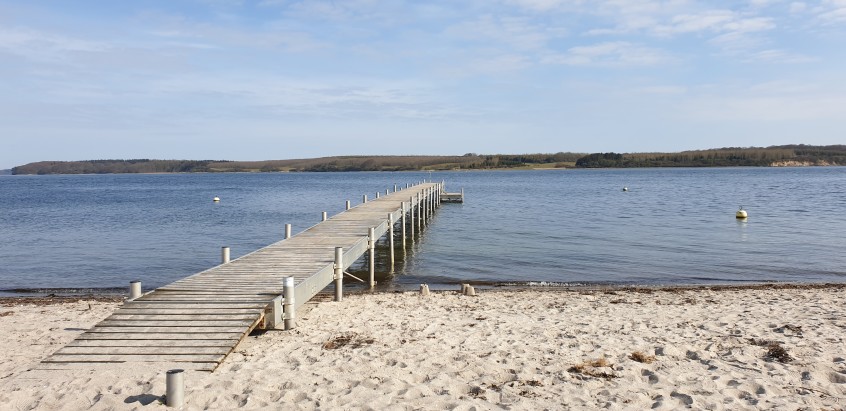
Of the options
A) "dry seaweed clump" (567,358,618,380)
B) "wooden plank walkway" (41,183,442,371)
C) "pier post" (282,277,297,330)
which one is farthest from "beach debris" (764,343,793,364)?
"wooden plank walkway" (41,183,442,371)

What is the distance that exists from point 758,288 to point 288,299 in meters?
11.2

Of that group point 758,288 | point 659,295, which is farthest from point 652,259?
point 659,295

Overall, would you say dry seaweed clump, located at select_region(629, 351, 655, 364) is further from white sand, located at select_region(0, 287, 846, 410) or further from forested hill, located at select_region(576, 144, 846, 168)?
forested hill, located at select_region(576, 144, 846, 168)

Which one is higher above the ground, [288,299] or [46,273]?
[288,299]

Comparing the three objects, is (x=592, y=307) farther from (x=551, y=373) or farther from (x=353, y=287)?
(x=353, y=287)

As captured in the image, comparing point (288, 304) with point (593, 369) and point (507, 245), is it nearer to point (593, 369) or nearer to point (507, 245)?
point (593, 369)

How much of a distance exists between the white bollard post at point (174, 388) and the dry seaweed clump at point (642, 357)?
5.35 m

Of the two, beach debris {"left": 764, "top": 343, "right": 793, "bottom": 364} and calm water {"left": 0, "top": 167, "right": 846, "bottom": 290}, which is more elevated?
beach debris {"left": 764, "top": 343, "right": 793, "bottom": 364}

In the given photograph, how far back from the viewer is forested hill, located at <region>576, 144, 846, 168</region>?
574 feet

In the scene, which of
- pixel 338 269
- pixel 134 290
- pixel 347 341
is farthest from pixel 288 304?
pixel 338 269

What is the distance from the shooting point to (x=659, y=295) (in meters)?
14.0

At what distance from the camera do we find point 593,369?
305 inches

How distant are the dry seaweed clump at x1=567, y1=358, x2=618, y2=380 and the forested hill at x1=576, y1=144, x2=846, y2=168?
180100 mm

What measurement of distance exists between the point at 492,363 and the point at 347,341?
2338 mm
